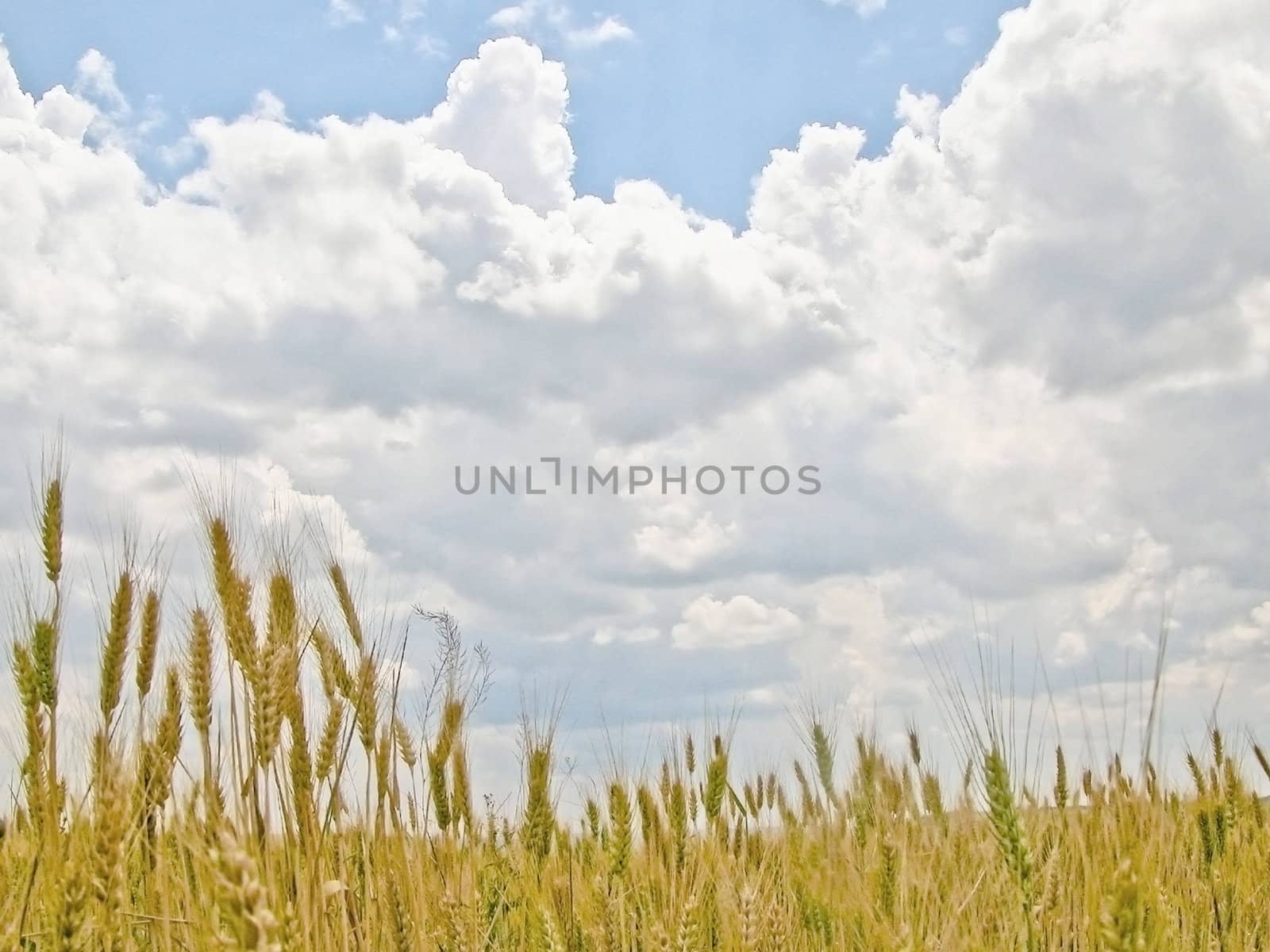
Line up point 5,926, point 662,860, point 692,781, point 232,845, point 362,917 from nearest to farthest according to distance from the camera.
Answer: point 232,845 → point 5,926 → point 362,917 → point 662,860 → point 692,781

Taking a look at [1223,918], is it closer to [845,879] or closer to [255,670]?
[845,879]

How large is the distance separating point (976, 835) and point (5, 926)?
3.40m

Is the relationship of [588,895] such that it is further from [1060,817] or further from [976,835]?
[1060,817]

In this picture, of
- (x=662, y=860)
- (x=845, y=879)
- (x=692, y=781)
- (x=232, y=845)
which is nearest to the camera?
(x=232, y=845)

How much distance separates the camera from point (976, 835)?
4633mm

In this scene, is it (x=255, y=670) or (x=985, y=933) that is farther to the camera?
(x=985, y=933)

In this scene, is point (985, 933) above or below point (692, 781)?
below

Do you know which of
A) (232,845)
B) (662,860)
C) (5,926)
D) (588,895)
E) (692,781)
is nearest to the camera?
(232,845)

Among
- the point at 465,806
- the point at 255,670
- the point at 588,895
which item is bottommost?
the point at 588,895

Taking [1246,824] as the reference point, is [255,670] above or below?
above

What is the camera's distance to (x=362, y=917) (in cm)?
348

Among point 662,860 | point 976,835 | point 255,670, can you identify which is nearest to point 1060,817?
point 976,835

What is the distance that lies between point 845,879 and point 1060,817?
1.02m

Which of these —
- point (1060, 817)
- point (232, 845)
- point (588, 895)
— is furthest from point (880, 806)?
point (232, 845)
